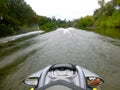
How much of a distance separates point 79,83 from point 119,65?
6.68 meters

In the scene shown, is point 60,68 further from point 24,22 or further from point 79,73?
point 24,22

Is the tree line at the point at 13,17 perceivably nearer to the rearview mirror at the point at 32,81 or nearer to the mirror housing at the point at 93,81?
the rearview mirror at the point at 32,81

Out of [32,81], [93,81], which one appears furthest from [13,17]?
[93,81]

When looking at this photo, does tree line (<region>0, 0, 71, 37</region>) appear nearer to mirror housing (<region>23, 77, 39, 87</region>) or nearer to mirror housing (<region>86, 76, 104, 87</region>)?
mirror housing (<region>23, 77, 39, 87</region>)

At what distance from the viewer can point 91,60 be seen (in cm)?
1346

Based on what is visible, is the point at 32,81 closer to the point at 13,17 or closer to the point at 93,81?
the point at 93,81

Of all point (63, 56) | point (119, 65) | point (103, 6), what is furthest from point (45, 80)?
point (103, 6)

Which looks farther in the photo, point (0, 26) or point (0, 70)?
point (0, 26)

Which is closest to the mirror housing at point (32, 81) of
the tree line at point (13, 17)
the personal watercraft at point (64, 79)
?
the personal watercraft at point (64, 79)

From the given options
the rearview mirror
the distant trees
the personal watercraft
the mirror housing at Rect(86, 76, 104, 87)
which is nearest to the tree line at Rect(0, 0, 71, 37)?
the distant trees

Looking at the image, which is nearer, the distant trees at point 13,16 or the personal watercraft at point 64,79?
the personal watercraft at point 64,79

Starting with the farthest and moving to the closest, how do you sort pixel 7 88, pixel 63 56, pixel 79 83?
1. pixel 63 56
2. pixel 7 88
3. pixel 79 83

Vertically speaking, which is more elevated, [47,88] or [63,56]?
[47,88]

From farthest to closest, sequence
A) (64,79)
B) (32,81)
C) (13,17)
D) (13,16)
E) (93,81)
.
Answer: (13,16)
(13,17)
(32,81)
(93,81)
(64,79)
